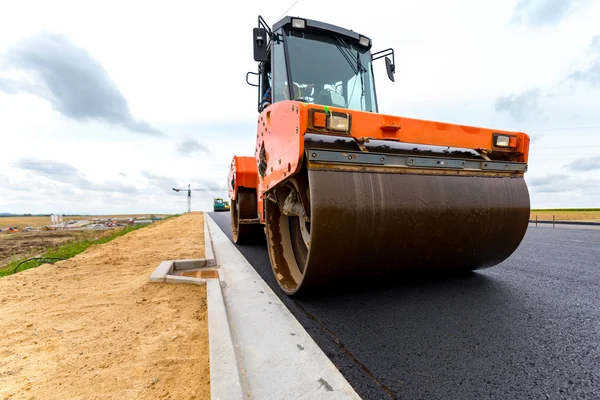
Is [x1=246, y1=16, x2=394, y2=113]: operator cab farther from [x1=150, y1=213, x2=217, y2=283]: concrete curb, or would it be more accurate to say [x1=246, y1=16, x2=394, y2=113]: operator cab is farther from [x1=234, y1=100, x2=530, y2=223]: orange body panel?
[x1=150, y1=213, x2=217, y2=283]: concrete curb

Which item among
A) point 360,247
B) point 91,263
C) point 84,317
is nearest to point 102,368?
point 84,317

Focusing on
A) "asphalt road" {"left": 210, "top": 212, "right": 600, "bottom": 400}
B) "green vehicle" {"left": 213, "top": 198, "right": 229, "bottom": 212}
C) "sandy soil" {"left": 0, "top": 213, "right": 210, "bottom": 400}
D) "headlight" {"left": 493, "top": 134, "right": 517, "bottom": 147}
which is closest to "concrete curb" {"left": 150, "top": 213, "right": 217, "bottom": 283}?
"sandy soil" {"left": 0, "top": 213, "right": 210, "bottom": 400}

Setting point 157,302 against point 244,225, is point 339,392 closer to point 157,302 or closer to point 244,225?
point 157,302

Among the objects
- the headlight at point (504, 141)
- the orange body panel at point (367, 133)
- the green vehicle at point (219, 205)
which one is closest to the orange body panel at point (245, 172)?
the orange body panel at point (367, 133)

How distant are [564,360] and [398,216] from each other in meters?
1.25

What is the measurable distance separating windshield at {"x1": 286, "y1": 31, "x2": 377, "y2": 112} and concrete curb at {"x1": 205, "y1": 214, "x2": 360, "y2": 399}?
7.60 feet

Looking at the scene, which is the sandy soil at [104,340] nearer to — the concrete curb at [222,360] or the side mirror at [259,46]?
the concrete curb at [222,360]

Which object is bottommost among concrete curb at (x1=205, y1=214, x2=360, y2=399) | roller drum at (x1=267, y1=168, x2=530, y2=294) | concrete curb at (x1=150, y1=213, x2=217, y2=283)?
concrete curb at (x1=205, y1=214, x2=360, y2=399)

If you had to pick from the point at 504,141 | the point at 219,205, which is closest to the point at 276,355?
the point at 504,141

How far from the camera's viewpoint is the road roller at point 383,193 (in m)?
2.22

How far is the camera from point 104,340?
2131 millimetres

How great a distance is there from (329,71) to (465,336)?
3223 mm

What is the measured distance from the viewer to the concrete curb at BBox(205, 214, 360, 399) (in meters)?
1.51

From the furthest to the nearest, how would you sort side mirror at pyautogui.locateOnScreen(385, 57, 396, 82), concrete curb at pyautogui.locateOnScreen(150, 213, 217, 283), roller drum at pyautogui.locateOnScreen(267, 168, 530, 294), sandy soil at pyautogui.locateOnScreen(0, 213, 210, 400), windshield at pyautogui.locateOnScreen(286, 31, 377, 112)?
side mirror at pyautogui.locateOnScreen(385, 57, 396, 82), windshield at pyautogui.locateOnScreen(286, 31, 377, 112), concrete curb at pyautogui.locateOnScreen(150, 213, 217, 283), roller drum at pyautogui.locateOnScreen(267, 168, 530, 294), sandy soil at pyautogui.locateOnScreen(0, 213, 210, 400)
